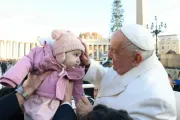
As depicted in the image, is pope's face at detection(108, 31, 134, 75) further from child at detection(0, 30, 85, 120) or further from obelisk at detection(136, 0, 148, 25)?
obelisk at detection(136, 0, 148, 25)

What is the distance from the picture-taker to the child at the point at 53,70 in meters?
1.61

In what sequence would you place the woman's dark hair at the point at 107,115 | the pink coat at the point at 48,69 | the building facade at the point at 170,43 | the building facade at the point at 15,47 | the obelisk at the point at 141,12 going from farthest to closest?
the building facade at the point at 170,43 → the building facade at the point at 15,47 → the obelisk at the point at 141,12 → the pink coat at the point at 48,69 → the woman's dark hair at the point at 107,115

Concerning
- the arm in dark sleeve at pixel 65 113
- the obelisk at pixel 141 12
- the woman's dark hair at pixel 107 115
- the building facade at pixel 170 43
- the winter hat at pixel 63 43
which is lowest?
the arm in dark sleeve at pixel 65 113

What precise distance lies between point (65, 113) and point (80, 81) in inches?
10.8

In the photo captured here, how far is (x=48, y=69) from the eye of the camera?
5.61ft

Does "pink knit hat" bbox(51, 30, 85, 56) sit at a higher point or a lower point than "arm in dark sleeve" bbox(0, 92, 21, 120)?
higher

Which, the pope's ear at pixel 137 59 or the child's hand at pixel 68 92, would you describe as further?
the child's hand at pixel 68 92

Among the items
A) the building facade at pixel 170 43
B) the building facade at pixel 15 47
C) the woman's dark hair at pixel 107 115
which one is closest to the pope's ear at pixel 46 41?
the woman's dark hair at pixel 107 115

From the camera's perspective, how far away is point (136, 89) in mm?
1480

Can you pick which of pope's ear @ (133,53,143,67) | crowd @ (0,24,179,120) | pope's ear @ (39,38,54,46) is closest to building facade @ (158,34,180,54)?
pope's ear @ (39,38,54,46)

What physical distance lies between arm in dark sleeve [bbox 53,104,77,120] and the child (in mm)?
33

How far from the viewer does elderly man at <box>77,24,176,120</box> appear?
1366 millimetres

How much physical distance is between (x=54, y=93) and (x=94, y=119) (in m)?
0.55

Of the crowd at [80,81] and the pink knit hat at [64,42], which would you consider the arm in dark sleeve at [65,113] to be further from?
the pink knit hat at [64,42]
